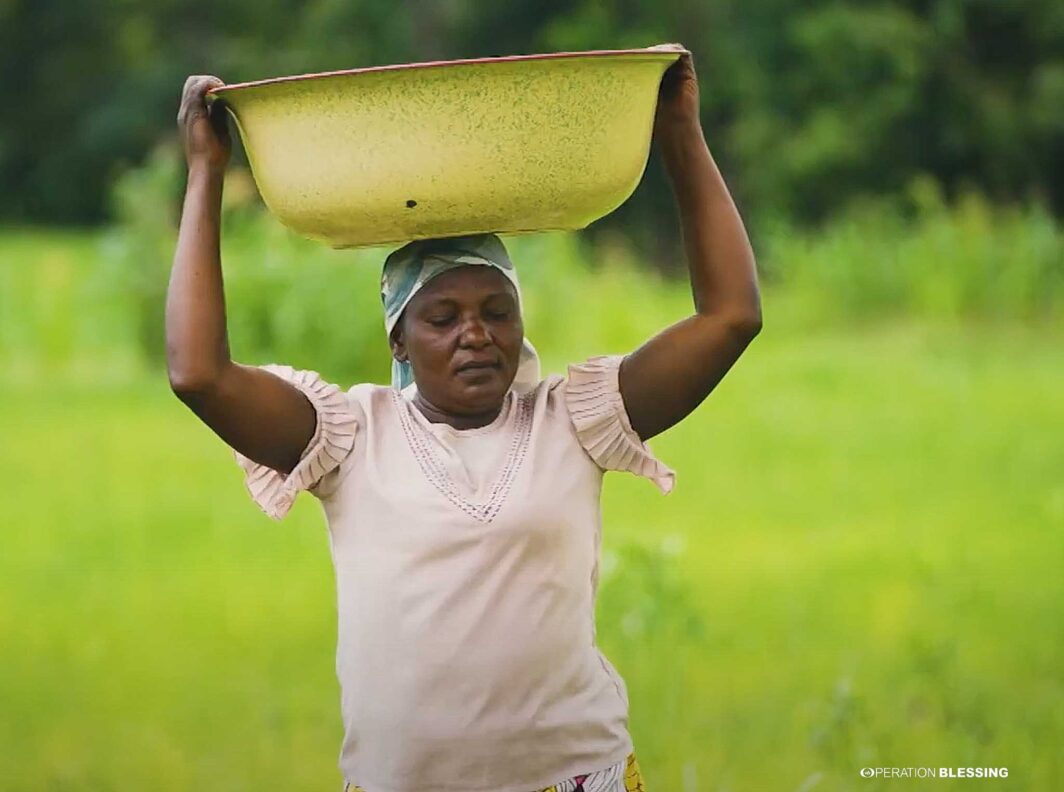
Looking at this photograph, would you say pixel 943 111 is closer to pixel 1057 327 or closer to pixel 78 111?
pixel 1057 327

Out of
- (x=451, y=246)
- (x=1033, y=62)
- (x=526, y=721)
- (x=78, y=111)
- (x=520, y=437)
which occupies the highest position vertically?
(x=78, y=111)

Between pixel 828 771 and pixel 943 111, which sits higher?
pixel 943 111

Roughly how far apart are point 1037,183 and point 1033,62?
1100 millimetres

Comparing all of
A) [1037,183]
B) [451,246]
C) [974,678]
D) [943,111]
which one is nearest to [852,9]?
[943,111]

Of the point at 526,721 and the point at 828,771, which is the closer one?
the point at 526,721

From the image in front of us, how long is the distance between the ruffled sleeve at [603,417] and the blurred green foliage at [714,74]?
14.4 m

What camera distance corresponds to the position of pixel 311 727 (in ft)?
14.1

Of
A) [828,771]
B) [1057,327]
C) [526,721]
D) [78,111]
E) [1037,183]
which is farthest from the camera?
[78,111]

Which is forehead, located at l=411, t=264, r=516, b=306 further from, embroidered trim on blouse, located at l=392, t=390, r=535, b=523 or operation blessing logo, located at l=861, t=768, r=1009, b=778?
operation blessing logo, located at l=861, t=768, r=1009, b=778

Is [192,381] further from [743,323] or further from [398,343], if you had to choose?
[743,323]

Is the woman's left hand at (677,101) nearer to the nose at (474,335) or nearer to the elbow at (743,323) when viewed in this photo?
the elbow at (743,323)

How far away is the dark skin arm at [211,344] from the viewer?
89.0 inches

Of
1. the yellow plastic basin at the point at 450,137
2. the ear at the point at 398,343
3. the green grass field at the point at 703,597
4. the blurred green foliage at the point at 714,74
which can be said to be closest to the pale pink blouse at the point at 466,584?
the ear at the point at 398,343

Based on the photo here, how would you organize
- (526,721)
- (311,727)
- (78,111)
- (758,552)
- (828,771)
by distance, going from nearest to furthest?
1. (526,721)
2. (828,771)
3. (311,727)
4. (758,552)
5. (78,111)
